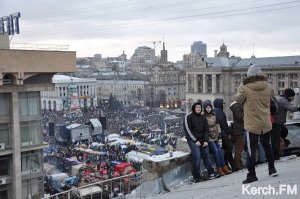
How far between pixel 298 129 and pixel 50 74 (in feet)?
31.3

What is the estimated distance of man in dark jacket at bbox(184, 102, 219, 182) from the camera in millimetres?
5711

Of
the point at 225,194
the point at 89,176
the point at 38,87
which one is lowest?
the point at 89,176

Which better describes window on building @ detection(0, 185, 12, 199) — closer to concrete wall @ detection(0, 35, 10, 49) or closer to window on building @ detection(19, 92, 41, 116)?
window on building @ detection(19, 92, 41, 116)

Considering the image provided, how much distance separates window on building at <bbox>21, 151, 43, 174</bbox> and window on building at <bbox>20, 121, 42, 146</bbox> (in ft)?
1.21

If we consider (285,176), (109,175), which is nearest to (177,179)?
(285,176)

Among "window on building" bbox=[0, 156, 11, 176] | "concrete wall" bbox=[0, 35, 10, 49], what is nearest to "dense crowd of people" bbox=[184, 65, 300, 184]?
"window on building" bbox=[0, 156, 11, 176]

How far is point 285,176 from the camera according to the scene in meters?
4.20

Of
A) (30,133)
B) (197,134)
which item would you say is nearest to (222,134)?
(197,134)

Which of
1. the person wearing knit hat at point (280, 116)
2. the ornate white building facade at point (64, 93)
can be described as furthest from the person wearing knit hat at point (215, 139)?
the ornate white building facade at point (64, 93)

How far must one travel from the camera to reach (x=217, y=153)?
19.1ft

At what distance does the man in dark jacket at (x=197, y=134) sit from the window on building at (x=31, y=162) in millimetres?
8998

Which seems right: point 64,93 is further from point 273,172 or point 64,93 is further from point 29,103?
point 273,172

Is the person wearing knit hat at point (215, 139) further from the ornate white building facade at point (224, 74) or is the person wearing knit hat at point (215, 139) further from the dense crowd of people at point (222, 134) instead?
the ornate white building facade at point (224, 74)

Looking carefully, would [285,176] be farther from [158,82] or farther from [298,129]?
[158,82]
